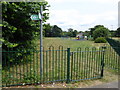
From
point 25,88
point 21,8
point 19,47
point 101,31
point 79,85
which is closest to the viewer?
point 25,88

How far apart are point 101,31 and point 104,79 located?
22.8 metres

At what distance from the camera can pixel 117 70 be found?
15.9 ft

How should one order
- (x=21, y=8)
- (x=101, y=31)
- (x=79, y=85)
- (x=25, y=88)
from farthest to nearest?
(x=101, y=31)
(x=21, y=8)
(x=79, y=85)
(x=25, y=88)

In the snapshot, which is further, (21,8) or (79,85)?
(21,8)

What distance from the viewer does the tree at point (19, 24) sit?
148 inches

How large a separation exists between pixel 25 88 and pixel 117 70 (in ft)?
12.3

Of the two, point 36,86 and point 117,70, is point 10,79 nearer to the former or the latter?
point 36,86

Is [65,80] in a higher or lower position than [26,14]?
lower

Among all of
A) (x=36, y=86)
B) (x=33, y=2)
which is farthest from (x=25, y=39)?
(x=36, y=86)

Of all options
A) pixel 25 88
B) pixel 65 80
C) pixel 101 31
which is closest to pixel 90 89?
pixel 65 80

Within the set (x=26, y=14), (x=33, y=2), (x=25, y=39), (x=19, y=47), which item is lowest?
(x=19, y=47)

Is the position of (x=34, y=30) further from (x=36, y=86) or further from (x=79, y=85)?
(x=79, y=85)

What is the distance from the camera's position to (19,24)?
4344 mm

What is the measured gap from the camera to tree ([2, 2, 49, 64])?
3.77 m
